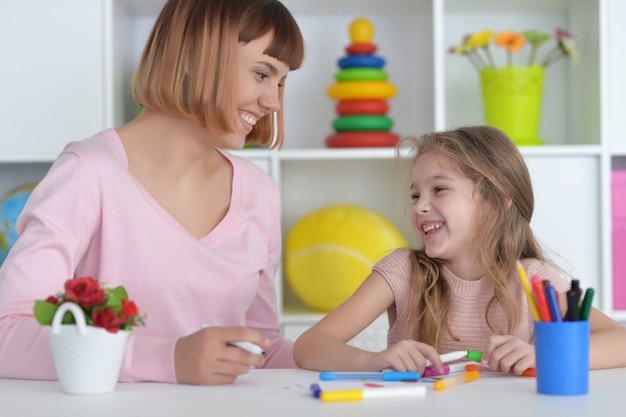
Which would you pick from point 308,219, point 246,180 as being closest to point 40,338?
point 246,180

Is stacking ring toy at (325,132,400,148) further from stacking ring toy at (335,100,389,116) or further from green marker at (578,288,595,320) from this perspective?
green marker at (578,288,595,320)

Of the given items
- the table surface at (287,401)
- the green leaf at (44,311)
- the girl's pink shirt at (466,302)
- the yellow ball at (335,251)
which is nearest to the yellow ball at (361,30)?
the yellow ball at (335,251)

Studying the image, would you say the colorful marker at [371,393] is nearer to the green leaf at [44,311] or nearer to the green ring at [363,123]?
the green leaf at [44,311]

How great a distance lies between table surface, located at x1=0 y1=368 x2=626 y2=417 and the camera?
91 centimetres

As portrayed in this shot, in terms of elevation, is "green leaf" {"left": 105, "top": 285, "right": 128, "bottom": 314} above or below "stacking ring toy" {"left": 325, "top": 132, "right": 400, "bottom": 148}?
below

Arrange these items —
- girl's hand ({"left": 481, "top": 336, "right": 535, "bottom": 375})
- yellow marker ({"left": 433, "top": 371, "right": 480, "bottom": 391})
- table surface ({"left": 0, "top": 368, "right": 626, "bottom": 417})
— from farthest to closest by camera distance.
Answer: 1. girl's hand ({"left": 481, "top": 336, "right": 535, "bottom": 375})
2. yellow marker ({"left": 433, "top": 371, "right": 480, "bottom": 391})
3. table surface ({"left": 0, "top": 368, "right": 626, "bottom": 417})

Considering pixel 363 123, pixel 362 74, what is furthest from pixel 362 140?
pixel 362 74

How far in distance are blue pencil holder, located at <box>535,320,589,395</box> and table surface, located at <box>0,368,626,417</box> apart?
0.04 feet

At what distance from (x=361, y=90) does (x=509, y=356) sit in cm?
143

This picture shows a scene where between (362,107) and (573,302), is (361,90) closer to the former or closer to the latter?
(362,107)

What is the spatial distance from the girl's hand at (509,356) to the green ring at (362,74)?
1.43 metres

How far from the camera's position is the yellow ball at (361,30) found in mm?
2523

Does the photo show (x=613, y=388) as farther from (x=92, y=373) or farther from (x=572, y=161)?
(x=572, y=161)

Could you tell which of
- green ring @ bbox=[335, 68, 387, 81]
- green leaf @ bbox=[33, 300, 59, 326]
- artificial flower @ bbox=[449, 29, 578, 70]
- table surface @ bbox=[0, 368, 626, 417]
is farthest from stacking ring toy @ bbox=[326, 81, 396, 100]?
green leaf @ bbox=[33, 300, 59, 326]
